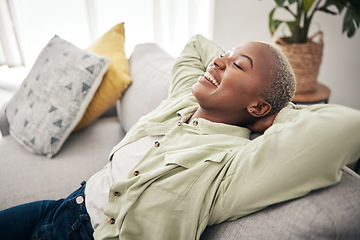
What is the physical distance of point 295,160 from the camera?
23.6 inches

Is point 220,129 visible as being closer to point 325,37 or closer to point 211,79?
point 211,79

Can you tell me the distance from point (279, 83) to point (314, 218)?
1.43ft

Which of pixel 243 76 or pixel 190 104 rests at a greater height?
pixel 243 76

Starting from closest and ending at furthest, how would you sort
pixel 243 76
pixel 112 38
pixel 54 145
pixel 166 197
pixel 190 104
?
pixel 166 197
pixel 243 76
pixel 190 104
pixel 54 145
pixel 112 38

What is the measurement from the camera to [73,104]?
1.30 m

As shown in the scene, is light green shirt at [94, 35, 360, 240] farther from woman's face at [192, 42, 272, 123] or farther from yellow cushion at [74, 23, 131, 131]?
yellow cushion at [74, 23, 131, 131]

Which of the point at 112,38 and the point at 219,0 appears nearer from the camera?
the point at 112,38

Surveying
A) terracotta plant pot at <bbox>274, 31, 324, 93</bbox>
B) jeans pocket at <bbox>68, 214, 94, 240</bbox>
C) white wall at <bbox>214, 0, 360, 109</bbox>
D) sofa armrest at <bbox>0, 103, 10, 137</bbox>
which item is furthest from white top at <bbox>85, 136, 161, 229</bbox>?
white wall at <bbox>214, 0, 360, 109</bbox>

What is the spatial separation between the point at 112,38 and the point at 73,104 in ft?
1.66

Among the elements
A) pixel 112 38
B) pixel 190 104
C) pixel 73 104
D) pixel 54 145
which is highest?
pixel 112 38

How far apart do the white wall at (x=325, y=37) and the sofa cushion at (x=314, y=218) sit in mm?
1977

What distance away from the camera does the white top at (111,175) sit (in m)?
0.90

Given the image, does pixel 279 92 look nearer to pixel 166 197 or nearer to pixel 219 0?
pixel 166 197

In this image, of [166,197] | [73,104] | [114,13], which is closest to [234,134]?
[166,197]
